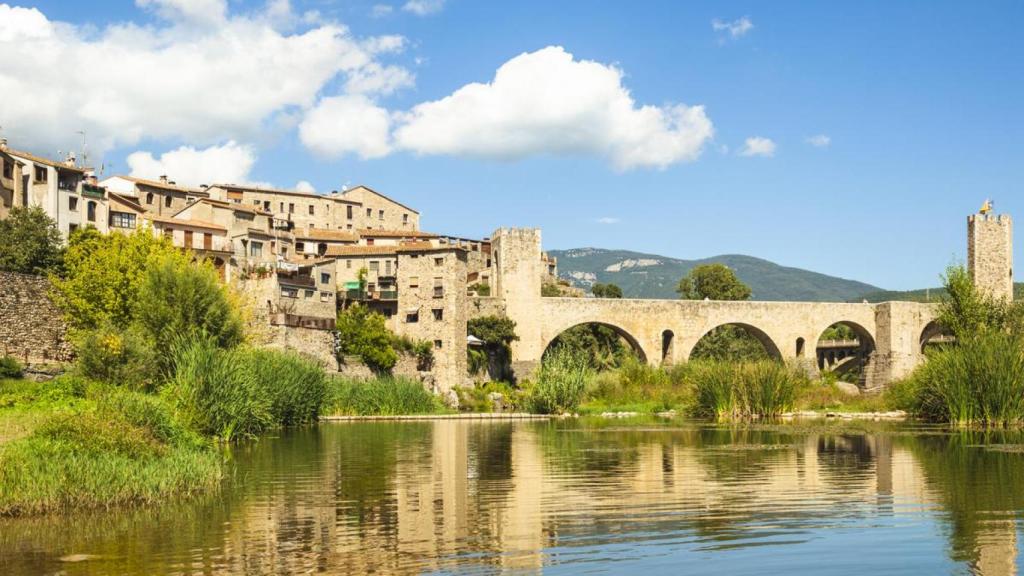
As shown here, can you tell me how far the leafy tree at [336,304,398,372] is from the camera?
50344 mm

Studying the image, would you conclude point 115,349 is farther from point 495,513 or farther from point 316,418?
point 495,513

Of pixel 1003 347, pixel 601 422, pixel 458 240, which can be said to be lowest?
pixel 601 422

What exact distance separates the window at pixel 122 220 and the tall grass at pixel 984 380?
41461 millimetres

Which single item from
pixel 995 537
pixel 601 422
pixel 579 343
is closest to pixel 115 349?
pixel 601 422

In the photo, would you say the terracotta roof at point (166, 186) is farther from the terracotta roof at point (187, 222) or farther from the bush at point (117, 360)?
the bush at point (117, 360)

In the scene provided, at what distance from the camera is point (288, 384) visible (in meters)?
30.7

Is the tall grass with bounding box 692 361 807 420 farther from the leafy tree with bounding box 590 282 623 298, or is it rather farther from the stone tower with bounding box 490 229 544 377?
the leafy tree with bounding box 590 282 623 298

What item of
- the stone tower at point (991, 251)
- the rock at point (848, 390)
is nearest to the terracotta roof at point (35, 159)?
the rock at point (848, 390)

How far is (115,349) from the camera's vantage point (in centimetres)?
2805

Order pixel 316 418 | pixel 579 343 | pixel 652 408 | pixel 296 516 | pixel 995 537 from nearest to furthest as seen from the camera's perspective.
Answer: pixel 995 537, pixel 296 516, pixel 316 418, pixel 652 408, pixel 579 343

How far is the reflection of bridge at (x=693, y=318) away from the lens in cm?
5866

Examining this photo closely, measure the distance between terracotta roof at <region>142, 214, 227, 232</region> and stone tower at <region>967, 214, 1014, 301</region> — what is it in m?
47.2

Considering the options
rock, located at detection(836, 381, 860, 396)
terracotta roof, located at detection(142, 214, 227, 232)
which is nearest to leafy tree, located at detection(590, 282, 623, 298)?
terracotta roof, located at detection(142, 214, 227, 232)

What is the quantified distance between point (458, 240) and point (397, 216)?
716 cm
